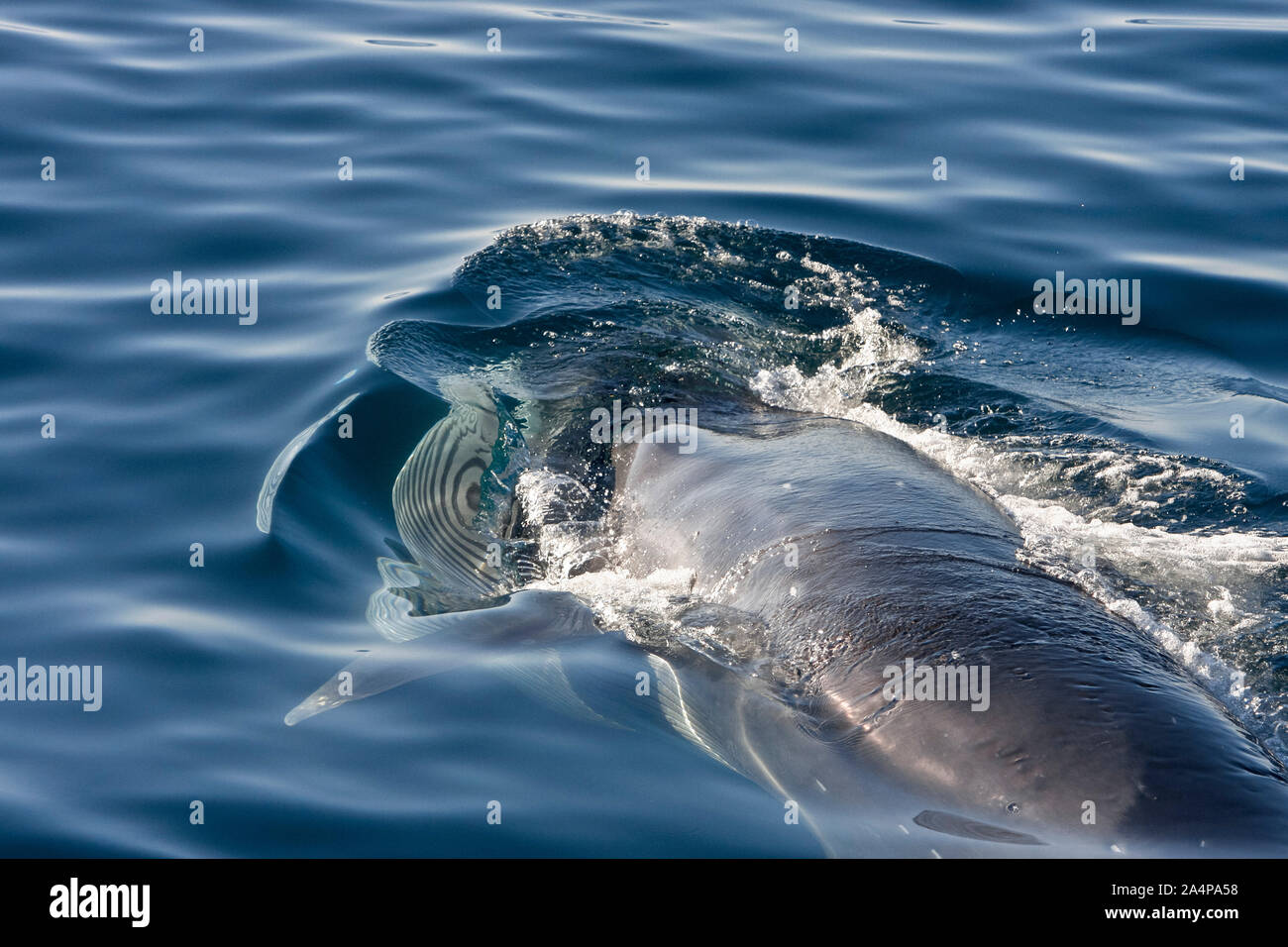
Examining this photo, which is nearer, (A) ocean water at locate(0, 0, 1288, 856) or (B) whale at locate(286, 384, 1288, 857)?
(B) whale at locate(286, 384, 1288, 857)

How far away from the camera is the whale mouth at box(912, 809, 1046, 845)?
4566 millimetres

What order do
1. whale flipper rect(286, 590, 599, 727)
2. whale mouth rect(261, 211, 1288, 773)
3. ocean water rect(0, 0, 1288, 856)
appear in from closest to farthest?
ocean water rect(0, 0, 1288, 856) → whale flipper rect(286, 590, 599, 727) → whale mouth rect(261, 211, 1288, 773)

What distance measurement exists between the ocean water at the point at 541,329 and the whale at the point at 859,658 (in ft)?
0.66

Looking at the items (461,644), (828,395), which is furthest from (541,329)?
(461,644)

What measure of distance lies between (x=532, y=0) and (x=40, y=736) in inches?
672

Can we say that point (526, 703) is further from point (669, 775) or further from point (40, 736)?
point (40, 736)

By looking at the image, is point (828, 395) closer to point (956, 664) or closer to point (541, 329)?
point (541, 329)

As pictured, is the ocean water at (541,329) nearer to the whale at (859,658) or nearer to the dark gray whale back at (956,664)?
the whale at (859,658)

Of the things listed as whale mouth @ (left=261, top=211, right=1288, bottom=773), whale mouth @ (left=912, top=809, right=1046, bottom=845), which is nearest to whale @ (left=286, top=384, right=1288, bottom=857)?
whale mouth @ (left=912, top=809, right=1046, bottom=845)

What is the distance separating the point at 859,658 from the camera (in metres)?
5.62

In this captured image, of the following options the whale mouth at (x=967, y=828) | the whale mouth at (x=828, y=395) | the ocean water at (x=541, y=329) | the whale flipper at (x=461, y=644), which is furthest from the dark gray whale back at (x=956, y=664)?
the whale flipper at (x=461, y=644)

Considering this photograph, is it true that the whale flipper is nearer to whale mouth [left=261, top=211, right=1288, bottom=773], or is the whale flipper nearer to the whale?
the whale

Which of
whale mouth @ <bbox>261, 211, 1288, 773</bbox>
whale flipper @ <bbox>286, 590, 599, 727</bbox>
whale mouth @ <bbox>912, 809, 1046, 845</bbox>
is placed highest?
whale mouth @ <bbox>261, 211, 1288, 773</bbox>
